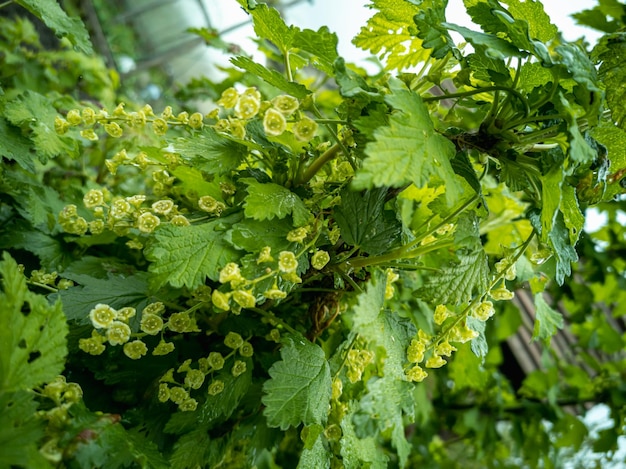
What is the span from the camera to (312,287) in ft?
2.03

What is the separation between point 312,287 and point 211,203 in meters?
0.15

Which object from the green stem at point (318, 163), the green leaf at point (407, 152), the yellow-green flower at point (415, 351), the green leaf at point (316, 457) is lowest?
the green leaf at point (316, 457)

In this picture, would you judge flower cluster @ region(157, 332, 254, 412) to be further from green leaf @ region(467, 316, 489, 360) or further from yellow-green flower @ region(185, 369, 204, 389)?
green leaf @ region(467, 316, 489, 360)

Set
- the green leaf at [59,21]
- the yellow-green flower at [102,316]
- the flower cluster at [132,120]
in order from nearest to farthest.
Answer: the yellow-green flower at [102,316] < the flower cluster at [132,120] < the green leaf at [59,21]

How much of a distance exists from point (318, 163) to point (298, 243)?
94mm

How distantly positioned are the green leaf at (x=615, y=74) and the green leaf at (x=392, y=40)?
0.20 m

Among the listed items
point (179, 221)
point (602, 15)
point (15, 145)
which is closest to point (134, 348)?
point (179, 221)

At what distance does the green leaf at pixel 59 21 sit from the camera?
26.7 inches

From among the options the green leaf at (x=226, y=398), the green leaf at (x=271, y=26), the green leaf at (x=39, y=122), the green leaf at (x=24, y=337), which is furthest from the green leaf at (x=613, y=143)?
the green leaf at (x=39, y=122)

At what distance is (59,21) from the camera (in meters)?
0.70

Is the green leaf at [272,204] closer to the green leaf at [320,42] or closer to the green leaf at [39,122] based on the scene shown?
the green leaf at [320,42]

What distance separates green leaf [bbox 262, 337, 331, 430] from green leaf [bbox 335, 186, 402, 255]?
119mm

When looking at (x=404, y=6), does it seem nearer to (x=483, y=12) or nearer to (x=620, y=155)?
(x=483, y=12)

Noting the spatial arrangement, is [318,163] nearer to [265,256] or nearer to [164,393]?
[265,256]
